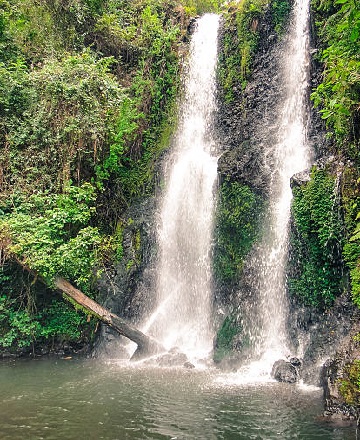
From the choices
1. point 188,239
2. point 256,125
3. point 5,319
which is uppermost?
point 256,125

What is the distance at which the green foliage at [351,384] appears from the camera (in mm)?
6137

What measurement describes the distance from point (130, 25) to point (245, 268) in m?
11.0

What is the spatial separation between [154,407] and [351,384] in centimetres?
332

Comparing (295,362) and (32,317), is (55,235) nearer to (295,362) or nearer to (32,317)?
(32,317)

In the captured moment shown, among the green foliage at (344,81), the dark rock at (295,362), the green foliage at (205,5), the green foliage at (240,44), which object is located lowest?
the dark rock at (295,362)

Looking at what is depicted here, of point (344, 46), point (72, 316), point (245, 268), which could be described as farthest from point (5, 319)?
point (344, 46)

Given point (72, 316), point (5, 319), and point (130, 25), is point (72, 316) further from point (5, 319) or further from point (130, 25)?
point (130, 25)

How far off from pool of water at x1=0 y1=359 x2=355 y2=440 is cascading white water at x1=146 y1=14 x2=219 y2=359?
230 centimetres

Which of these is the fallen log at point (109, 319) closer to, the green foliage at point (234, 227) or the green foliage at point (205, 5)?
the green foliage at point (234, 227)

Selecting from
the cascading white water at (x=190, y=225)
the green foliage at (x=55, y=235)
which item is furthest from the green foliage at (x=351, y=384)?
the green foliage at (x=55, y=235)

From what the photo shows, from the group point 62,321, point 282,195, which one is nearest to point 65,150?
point 62,321

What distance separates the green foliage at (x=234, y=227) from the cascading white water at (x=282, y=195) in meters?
0.41

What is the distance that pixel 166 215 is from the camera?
12820 mm

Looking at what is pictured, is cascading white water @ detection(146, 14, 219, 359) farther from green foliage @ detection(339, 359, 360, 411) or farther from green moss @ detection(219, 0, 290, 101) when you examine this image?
green foliage @ detection(339, 359, 360, 411)
